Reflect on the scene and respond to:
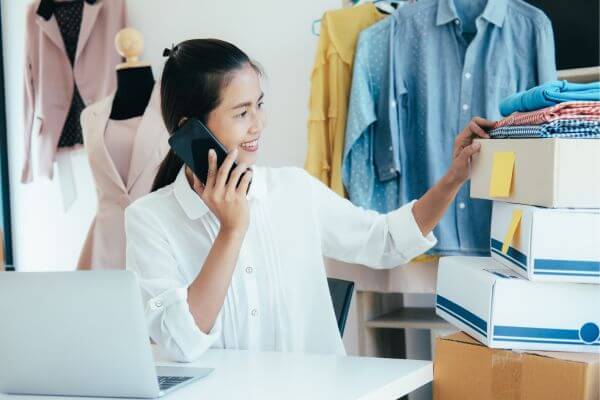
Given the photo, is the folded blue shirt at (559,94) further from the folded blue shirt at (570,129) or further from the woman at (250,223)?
the woman at (250,223)

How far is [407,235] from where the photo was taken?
2002 millimetres

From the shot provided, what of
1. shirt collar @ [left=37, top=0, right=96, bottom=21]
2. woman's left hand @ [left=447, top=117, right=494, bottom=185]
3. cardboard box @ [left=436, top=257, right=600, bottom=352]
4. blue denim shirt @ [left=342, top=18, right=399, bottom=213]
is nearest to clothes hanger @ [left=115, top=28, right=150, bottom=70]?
shirt collar @ [left=37, top=0, right=96, bottom=21]

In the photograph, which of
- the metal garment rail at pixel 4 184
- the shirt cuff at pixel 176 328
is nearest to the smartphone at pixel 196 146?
the shirt cuff at pixel 176 328

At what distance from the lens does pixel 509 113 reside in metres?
1.73

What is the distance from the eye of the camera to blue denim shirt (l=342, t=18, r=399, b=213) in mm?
A: 2752

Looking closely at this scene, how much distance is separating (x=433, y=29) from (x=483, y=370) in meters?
1.52

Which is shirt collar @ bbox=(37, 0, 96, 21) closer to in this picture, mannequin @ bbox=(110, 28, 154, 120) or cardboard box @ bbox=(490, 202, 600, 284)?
mannequin @ bbox=(110, 28, 154, 120)

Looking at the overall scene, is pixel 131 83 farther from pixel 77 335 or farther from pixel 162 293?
pixel 77 335

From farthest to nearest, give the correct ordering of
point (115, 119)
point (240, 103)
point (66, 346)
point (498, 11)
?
point (115, 119), point (498, 11), point (240, 103), point (66, 346)

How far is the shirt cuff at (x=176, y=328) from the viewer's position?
159cm

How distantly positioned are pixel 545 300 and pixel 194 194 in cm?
87

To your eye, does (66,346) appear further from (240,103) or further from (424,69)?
(424,69)

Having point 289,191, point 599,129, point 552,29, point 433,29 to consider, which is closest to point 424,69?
point 433,29

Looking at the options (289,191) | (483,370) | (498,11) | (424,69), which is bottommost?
(483,370)
